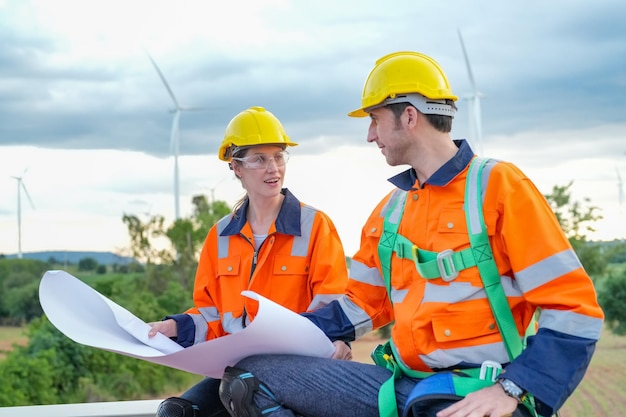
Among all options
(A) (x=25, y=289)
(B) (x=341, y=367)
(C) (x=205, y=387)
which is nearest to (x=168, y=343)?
(C) (x=205, y=387)

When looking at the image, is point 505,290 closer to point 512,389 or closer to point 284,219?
point 512,389

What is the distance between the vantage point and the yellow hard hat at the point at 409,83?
8.69 ft

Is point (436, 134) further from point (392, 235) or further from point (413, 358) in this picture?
point (413, 358)

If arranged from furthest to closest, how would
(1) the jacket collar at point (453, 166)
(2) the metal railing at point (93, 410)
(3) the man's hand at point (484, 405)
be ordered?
(2) the metal railing at point (93, 410) → (1) the jacket collar at point (453, 166) → (3) the man's hand at point (484, 405)

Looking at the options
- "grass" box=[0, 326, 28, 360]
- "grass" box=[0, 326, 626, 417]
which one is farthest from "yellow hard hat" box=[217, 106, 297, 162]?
"grass" box=[0, 326, 28, 360]

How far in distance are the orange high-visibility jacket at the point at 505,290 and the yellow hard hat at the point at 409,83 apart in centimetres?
16

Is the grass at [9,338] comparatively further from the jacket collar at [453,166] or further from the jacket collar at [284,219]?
the jacket collar at [453,166]

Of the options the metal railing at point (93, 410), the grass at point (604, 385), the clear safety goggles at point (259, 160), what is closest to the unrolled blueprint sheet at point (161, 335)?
the clear safety goggles at point (259, 160)

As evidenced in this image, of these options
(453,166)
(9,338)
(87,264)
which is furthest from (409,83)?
(87,264)

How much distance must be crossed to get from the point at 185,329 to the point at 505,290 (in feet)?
4.84

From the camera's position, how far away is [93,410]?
420 centimetres

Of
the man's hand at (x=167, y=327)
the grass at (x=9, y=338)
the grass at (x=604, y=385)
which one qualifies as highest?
the man's hand at (x=167, y=327)

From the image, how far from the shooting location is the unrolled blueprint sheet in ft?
8.53

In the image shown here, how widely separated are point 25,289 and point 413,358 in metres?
20.1
